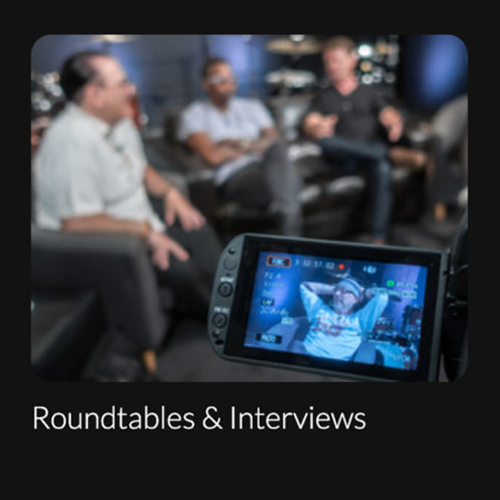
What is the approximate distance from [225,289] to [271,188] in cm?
79

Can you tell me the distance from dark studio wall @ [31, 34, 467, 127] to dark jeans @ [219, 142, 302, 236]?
1.08ft

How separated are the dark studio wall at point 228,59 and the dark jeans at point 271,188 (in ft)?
1.08

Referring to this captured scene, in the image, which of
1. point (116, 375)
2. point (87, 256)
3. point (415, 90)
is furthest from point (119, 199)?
point (415, 90)

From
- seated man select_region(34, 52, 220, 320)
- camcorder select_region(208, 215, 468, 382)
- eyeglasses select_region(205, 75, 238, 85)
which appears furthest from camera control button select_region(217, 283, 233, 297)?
eyeglasses select_region(205, 75, 238, 85)

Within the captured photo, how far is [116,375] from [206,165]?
0.78 metres

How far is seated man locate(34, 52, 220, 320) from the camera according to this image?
1060 mm

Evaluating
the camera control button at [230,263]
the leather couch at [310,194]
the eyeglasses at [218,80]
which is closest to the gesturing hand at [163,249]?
the leather couch at [310,194]

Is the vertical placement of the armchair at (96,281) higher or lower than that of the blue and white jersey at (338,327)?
lower

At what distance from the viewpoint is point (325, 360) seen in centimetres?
61

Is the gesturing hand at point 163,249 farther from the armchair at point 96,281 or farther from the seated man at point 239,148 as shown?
the seated man at point 239,148

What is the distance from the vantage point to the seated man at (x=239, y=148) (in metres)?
1.44

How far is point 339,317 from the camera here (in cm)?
62

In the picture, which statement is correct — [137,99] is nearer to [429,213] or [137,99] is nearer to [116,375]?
[116,375]
